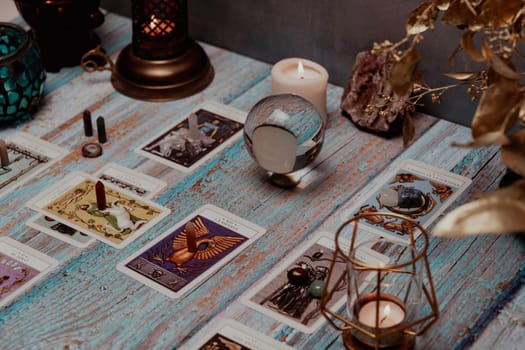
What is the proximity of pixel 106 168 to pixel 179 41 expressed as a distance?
0.34 metres

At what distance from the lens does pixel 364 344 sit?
1173mm

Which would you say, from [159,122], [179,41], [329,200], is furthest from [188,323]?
[179,41]

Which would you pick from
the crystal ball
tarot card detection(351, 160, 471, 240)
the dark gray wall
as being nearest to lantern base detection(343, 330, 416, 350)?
tarot card detection(351, 160, 471, 240)

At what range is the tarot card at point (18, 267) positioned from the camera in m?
1.29

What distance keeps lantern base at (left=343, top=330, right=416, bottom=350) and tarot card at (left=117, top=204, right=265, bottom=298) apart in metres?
0.25

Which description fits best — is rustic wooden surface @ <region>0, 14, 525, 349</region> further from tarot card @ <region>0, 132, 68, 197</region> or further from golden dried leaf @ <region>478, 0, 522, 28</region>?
golden dried leaf @ <region>478, 0, 522, 28</region>

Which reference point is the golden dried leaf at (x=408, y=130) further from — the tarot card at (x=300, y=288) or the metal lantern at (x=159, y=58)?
the metal lantern at (x=159, y=58)

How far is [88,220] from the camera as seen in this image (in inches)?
56.2

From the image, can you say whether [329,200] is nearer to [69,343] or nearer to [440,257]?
[440,257]

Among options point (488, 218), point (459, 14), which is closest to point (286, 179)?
point (459, 14)

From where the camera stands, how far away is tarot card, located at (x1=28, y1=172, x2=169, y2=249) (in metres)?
1.41

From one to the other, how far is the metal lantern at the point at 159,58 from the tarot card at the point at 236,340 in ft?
2.15

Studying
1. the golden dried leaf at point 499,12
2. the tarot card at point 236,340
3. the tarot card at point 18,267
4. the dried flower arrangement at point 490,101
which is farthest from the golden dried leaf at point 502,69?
the tarot card at point 18,267

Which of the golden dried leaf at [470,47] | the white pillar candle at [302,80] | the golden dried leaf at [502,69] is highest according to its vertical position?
the golden dried leaf at [502,69]
